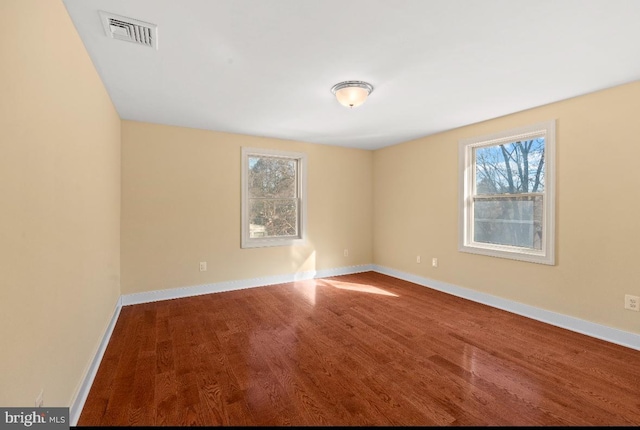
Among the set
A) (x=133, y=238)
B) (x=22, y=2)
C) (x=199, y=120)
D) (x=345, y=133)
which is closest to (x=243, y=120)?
(x=199, y=120)

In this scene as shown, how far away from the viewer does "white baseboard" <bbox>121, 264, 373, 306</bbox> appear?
12.6 feet

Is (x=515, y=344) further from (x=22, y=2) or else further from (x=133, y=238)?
(x=133, y=238)

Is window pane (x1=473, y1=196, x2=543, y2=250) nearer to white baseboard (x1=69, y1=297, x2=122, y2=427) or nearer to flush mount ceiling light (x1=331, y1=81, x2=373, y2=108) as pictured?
flush mount ceiling light (x1=331, y1=81, x2=373, y2=108)

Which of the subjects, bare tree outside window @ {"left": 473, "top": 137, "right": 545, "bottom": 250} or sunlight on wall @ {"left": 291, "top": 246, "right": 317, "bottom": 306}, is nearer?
bare tree outside window @ {"left": 473, "top": 137, "right": 545, "bottom": 250}

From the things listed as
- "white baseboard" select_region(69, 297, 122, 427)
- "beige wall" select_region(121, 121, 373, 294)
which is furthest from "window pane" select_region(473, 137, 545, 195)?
"white baseboard" select_region(69, 297, 122, 427)

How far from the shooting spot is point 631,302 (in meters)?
2.65

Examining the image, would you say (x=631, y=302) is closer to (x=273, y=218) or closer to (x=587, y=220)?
(x=587, y=220)

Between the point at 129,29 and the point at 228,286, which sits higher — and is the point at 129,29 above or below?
above

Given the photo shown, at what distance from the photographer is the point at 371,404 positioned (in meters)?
1.85

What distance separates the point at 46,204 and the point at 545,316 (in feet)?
14.3

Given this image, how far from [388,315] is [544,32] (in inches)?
112

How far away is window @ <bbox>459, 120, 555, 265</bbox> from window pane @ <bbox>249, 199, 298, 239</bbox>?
261 centimetres

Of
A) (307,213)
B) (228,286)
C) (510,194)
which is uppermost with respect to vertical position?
(510,194)

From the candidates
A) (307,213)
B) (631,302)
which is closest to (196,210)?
(307,213)
